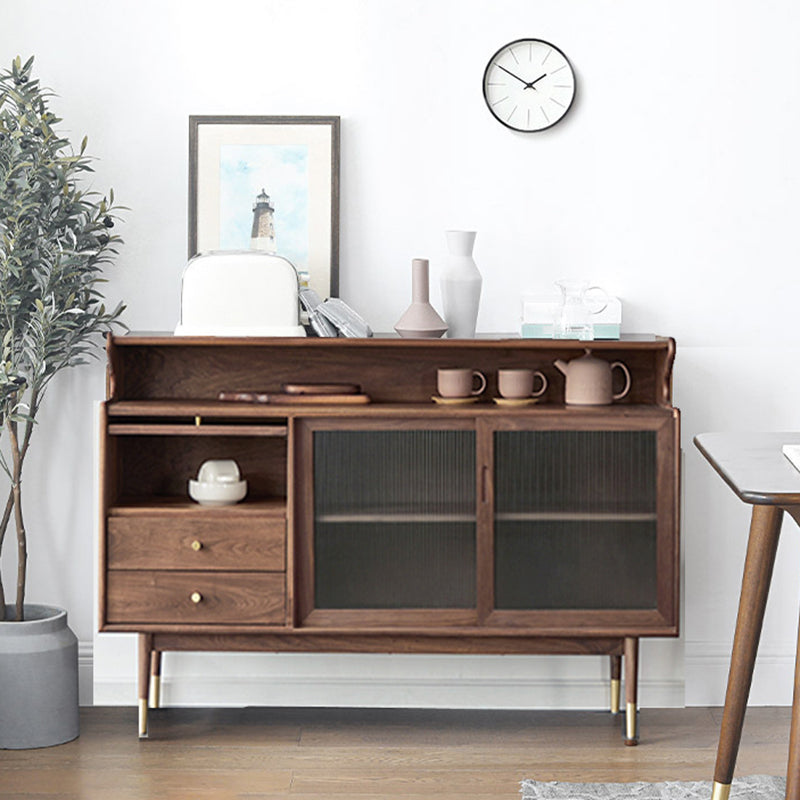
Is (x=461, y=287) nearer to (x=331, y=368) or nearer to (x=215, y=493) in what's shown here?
(x=331, y=368)

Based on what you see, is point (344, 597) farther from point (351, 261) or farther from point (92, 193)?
point (92, 193)

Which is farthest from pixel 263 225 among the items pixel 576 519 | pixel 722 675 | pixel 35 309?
pixel 722 675

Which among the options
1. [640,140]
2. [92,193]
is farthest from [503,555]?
[92,193]

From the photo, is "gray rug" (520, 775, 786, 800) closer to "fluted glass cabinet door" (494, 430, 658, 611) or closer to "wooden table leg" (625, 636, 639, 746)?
"wooden table leg" (625, 636, 639, 746)

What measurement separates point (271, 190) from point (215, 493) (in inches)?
35.3

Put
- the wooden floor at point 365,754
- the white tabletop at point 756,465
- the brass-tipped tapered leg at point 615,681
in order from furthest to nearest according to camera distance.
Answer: the brass-tipped tapered leg at point 615,681
the wooden floor at point 365,754
the white tabletop at point 756,465

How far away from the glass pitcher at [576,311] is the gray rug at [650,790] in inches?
45.2

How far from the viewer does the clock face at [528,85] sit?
11.0 ft

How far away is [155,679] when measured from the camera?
338 cm

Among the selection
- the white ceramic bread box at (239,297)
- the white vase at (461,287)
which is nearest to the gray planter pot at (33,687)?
the white ceramic bread box at (239,297)

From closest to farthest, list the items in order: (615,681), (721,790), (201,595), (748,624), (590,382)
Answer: (748,624) → (721,790) → (201,595) → (590,382) → (615,681)

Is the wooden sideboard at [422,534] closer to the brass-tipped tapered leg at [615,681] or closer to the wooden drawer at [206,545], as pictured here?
the wooden drawer at [206,545]

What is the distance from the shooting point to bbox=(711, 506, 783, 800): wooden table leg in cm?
231

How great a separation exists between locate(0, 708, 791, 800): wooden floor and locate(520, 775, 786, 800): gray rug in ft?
0.20
